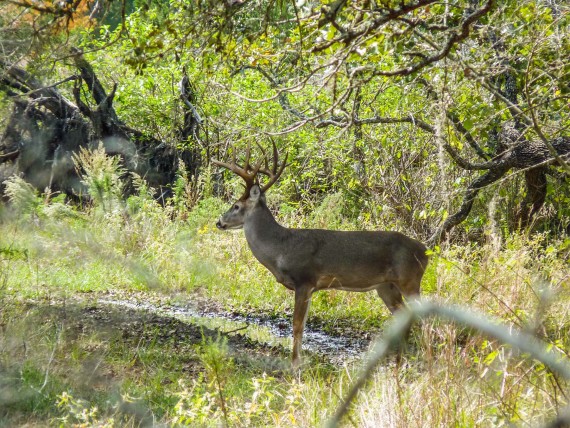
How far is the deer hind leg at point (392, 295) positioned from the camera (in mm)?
9266

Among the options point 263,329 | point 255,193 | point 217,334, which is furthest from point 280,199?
point 217,334

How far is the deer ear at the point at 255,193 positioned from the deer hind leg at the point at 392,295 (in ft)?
5.46

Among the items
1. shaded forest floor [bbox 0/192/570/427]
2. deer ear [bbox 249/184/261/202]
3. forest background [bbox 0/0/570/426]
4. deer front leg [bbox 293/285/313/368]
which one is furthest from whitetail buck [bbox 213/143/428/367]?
forest background [bbox 0/0/570/426]

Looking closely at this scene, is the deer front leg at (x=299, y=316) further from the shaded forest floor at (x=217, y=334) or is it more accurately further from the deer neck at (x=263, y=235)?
the deer neck at (x=263, y=235)

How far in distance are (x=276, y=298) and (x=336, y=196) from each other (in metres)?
2.77

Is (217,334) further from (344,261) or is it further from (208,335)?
(344,261)

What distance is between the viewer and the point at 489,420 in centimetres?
464

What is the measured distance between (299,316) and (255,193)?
170 centimetres

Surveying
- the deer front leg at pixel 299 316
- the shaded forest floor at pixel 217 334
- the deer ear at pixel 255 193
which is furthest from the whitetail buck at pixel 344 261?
the shaded forest floor at pixel 217 334

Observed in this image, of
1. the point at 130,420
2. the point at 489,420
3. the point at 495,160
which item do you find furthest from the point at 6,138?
the point at 489,420

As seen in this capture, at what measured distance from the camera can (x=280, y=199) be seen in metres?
15.0

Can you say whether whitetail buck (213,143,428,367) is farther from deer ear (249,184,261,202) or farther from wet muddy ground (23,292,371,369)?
wet muddy ground (23,292,371,369)

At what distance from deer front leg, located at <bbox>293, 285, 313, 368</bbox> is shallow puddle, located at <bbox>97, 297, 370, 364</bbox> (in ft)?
Answer: 1.46

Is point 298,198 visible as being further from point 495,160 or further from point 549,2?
point 549,2
